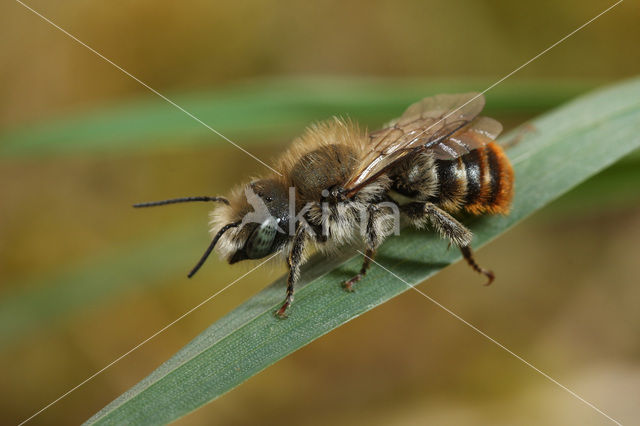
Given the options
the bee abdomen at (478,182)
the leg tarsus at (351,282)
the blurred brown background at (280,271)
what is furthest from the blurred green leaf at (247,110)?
the leg tarsus at (351,282)

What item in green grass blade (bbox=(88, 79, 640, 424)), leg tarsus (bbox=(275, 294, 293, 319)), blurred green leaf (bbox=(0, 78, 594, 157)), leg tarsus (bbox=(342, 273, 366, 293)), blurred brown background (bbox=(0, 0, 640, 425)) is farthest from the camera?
blurred brown background (bbox=(0, 0, 640, 425))

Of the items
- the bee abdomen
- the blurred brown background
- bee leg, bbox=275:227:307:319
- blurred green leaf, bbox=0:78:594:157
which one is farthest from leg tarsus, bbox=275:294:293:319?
blurred green leaf, bbox=0:78:594:157

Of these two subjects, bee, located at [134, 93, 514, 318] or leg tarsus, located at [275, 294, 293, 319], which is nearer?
leg tarsus, located at [275, 294, 293, 319]

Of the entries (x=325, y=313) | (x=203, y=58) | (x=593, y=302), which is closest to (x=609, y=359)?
(x=593, y=302)

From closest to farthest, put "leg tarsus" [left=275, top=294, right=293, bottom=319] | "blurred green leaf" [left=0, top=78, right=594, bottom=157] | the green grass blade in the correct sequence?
1. the green grass blade
2. "leg tarsus" [left=275, top=294, right=293, bottom=319]
3. "blurred green leaf" [left=0, top=78, right=594, bottom=157]

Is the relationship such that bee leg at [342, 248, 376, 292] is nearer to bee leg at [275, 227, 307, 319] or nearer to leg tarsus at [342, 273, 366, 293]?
leg tarsus at [342, 273, 366, 293]

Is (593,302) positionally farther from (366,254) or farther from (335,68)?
(335,68)
